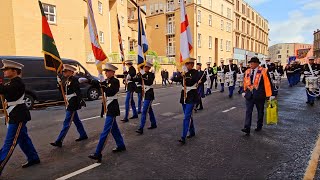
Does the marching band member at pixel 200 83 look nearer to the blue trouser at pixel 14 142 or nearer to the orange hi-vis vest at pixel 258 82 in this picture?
the orange hi-vis vest at pixel 258 82

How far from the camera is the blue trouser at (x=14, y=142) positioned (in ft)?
14.9

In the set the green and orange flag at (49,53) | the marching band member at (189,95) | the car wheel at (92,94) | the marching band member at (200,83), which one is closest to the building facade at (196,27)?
the car wheel at (92,94)

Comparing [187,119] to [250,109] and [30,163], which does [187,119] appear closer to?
[250,109]

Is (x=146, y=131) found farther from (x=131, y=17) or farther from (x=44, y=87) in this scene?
(x=131, y=17)

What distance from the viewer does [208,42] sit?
141 feet

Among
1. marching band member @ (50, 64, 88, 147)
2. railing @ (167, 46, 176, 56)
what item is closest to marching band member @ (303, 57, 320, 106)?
marching band member @ (50, 64, 88, 147)

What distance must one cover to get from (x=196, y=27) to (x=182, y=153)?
115ft

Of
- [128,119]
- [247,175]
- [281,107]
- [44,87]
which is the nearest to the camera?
[247,175]

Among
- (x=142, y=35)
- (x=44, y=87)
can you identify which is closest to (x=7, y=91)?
(x=142, y=35)

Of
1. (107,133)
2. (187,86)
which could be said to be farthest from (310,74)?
(107,133)

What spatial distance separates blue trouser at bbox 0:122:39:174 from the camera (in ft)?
14.9

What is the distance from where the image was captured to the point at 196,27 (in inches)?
1527

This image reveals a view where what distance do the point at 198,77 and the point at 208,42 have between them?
123 feet

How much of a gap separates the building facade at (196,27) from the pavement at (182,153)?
32.1 m
